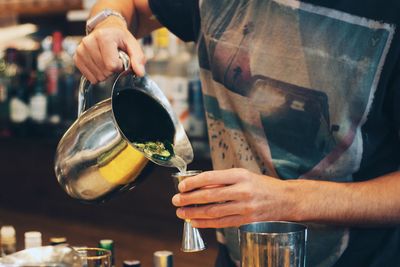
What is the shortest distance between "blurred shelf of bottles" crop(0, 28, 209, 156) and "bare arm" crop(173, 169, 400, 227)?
1582 millimetres

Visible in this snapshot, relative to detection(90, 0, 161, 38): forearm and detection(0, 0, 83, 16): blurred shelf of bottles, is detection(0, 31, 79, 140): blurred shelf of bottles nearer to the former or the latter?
detection(0, 0, 83, 16): blurred shelf of bottles

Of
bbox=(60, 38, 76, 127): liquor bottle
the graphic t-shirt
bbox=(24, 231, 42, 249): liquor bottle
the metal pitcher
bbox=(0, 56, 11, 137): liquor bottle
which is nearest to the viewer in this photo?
the metal pitcher

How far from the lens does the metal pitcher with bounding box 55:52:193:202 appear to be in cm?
133

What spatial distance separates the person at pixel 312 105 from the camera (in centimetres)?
143

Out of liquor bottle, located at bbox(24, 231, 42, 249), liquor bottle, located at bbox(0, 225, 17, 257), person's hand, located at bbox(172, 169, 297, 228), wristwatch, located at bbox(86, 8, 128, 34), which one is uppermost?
wristwatch, located at bbox(86, 8, 128, 34)

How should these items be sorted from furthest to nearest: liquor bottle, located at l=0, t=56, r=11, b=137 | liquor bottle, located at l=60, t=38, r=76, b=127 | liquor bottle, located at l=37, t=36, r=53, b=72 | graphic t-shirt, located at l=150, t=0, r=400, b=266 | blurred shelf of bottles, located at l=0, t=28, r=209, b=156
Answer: liquor bottle, located at l=0, t=56, r=11, b=137
liquor bottle, located at l=37, t=36, r=53, b=72
liquor bottle, located at l=60, t=38, r=76, b=127
blurred shelf of bottles, located at l=0, t=28, r=209, b=156
graphic t-shirt, located at l=150, t=0, r=400, b=266

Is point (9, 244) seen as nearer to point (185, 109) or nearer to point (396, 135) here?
point (396, 135)

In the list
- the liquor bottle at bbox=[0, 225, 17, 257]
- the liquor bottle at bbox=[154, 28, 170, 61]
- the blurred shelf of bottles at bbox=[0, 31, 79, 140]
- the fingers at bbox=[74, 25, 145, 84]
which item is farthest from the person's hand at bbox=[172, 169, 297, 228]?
the blurred shelf of bottles at bbox=[0, 31, 79, 140]

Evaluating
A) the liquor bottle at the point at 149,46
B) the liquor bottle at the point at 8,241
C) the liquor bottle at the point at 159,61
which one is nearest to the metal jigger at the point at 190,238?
the liquor bottle at the point at 8,241

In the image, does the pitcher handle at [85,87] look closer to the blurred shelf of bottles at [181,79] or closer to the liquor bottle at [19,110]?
the blurred shelf of bottles at [181,79]

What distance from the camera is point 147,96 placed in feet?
4.61

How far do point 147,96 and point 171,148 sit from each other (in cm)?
10

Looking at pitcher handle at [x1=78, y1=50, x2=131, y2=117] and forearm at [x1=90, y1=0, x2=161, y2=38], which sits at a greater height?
forearm at [x1=90, y1=0, x2=161, y2=38]

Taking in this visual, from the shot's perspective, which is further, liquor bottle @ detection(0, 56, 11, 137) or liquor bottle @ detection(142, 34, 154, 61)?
liquor bottle @ detection(0, 56, 11, 137)
